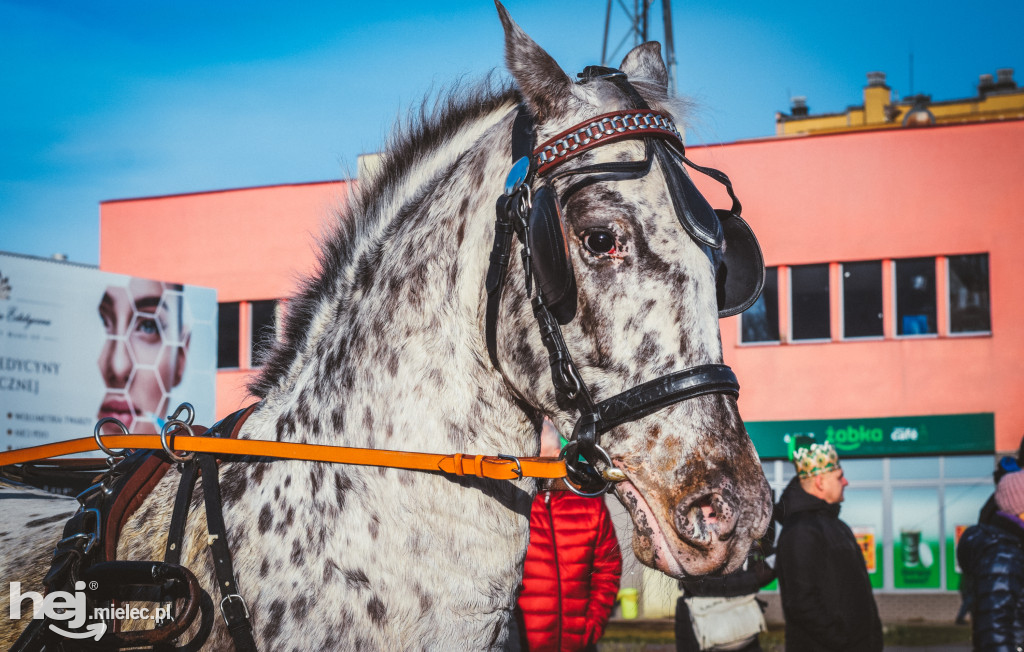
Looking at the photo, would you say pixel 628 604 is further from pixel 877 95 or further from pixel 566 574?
pixel 877 95

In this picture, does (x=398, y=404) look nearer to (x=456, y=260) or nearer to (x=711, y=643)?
(x=456, y=260)

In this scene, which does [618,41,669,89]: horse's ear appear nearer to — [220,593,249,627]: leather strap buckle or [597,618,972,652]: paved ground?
[220,593,249,627]: leather strap buckle

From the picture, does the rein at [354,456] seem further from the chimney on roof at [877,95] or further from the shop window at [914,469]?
the chimney on roof at [877,95]

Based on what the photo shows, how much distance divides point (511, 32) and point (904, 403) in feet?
60.4

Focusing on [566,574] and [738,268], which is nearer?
[738,268]

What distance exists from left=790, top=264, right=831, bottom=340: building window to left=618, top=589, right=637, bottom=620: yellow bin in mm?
6656

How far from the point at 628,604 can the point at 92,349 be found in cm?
1173

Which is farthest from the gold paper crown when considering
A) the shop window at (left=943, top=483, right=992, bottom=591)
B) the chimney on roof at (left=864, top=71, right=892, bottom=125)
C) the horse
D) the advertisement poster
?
the chimney on roof at (left=864, top=71, right=892, bottom=125)

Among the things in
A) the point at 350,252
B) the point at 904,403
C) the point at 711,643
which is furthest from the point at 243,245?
the point at 350,252

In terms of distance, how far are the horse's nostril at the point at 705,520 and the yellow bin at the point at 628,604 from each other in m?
15.9

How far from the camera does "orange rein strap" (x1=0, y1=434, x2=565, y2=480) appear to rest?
201 centimetres

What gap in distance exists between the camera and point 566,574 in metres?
4.53

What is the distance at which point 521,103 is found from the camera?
2.33 m

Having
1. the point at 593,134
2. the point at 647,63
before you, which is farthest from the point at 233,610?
the point at 647,63
